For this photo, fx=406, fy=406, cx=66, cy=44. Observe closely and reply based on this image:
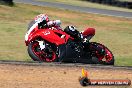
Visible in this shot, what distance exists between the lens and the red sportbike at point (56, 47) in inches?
503

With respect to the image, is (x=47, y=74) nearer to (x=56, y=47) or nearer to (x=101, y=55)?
(x=56, y=47)

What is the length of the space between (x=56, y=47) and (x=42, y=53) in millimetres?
483

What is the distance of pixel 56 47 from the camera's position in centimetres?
1285

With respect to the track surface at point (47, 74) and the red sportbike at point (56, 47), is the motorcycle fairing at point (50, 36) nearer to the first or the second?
the red sportbike at point (56, 47)

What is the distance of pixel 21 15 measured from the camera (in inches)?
1078

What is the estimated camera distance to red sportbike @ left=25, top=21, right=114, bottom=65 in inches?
503

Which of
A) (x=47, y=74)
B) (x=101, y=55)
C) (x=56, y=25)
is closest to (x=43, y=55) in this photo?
(x=56, y=25)

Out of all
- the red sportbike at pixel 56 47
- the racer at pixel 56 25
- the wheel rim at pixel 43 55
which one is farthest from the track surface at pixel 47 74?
the racer at pixel 56 25

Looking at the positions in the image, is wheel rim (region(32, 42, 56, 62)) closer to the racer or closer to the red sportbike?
the red sportbike

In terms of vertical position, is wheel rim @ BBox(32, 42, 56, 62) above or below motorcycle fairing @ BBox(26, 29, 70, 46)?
below

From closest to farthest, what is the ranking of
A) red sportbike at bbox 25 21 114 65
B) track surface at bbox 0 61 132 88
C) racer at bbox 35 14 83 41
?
track surface at bbox 0 61 132 88, red sportbike at bbox 25 21 114 65, racer at bbox 35 14 83 41

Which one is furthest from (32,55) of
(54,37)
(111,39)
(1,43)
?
(111,39)

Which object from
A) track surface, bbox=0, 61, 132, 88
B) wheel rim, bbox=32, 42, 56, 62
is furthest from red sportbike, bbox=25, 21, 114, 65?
track surface, bbox=0, 61, 132, 88

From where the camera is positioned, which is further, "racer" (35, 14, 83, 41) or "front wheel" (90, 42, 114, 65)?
"front wheel" (90, 42, 114, 65)
